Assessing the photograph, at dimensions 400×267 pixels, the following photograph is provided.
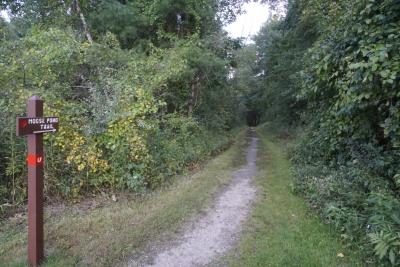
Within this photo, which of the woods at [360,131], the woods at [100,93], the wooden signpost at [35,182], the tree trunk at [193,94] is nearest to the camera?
the wooden signpost at [35,182]

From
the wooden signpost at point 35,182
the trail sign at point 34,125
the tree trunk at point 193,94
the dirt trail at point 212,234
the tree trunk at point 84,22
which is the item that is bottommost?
the dirt trail at point 212,234

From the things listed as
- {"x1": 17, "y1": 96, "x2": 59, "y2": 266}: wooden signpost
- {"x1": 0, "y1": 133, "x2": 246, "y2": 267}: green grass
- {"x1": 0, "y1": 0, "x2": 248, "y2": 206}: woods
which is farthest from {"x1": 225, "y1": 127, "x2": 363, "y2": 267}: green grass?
{"x1": 0, "y1": 0, "x2": 248, "y2": 206}: woods

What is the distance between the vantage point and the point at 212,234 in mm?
4996

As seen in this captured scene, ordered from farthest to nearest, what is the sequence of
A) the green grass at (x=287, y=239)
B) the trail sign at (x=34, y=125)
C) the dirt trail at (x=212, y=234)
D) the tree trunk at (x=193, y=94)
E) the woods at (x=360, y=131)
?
the tree trunk at (x=193, y=94)
the woods at (x=360, y=131)
the dirt trail at (x=212, y=234)
the green grass at (x=287, y=239)
the trail sign at (x=34, y=125)

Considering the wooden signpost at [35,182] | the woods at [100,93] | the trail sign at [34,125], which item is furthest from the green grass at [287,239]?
the trail sign at [34,125]

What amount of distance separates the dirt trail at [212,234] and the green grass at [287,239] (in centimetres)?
22

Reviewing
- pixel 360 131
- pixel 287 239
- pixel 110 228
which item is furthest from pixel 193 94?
pixel 287 239

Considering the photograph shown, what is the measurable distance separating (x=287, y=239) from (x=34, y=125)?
369cm

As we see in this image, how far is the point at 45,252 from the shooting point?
4355mm

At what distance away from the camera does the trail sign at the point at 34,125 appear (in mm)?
3768

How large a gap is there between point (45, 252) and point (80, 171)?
245 centimetres

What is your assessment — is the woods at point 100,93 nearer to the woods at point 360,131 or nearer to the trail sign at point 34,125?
the trail sign at point 34,125

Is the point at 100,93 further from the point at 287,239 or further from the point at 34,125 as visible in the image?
the point at 287,239

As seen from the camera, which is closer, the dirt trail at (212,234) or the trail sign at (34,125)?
the trail sign at (34,125)
